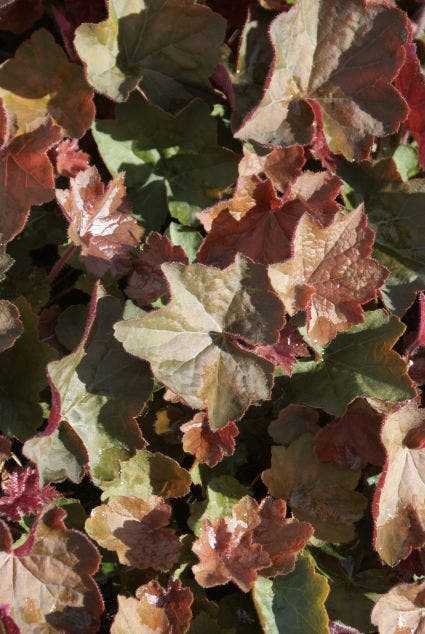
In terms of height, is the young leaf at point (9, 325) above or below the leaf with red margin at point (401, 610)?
above

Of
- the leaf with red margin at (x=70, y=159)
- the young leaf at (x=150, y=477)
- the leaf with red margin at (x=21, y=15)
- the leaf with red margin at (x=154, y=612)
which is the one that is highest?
the leaf with red margin at (x=21, y=15)

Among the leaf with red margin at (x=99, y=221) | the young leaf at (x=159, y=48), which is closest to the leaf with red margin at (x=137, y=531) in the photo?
the leaf with red margin at (x=99, y=221)

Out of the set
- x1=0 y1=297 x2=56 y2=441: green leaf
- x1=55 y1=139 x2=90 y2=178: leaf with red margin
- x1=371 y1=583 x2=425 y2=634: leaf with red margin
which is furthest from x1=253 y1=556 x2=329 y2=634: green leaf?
x1=55 y1=139 x2=90 y2=178: leaf with red margin

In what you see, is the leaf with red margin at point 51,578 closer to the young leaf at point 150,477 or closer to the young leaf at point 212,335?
the young leaf at point 150,477

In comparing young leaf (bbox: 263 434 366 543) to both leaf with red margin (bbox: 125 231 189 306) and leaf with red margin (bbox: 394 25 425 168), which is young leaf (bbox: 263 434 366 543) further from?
leaf with red margin (bbox: 394 25 425 168)

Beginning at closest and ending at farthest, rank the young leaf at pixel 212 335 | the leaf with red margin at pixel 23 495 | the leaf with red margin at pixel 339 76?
the young leaf at pixel 212 335 → the leaf with red margin at pixel 23 495 → the leaf with red margin at pixel 339 76

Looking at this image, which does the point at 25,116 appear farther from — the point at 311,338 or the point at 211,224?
the point at 311,338
